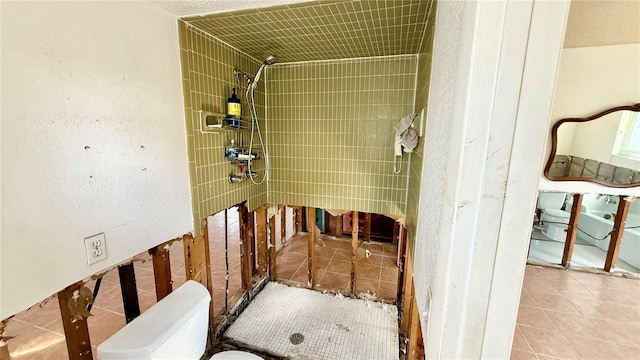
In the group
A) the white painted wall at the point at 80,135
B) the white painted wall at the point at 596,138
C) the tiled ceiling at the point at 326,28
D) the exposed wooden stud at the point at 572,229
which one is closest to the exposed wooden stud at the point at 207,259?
the white painted wall at the point at 80,135

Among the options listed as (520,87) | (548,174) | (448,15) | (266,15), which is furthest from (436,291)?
(548,174)

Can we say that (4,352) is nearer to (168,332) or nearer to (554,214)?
(168,332)

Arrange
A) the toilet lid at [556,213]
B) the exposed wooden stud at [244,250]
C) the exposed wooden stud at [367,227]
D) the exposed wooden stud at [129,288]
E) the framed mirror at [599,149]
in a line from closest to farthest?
the exposed wooden stud at [129,288], the framed mirror at [599,149], the exposed wooden stud at [244,250], the toilet lid at [556,213], the exposed wooden stud at [367,227]

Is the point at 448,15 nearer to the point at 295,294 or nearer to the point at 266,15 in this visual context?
the point at 266,15

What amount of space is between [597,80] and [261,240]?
11.2ft

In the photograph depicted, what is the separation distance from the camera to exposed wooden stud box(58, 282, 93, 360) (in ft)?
3.44

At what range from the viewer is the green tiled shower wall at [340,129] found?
2.02 metres

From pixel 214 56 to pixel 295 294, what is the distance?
7.70 feet

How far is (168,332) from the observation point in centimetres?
123

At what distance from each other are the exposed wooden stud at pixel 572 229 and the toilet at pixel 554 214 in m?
0.50

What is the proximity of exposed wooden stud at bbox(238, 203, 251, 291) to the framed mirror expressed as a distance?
3.03 meters

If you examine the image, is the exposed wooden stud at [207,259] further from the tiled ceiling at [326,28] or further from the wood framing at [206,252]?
the tiled ceiling at [326,28]

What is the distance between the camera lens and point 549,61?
422 millimetres

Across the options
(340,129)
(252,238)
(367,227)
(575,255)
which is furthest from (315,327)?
(575,255)
